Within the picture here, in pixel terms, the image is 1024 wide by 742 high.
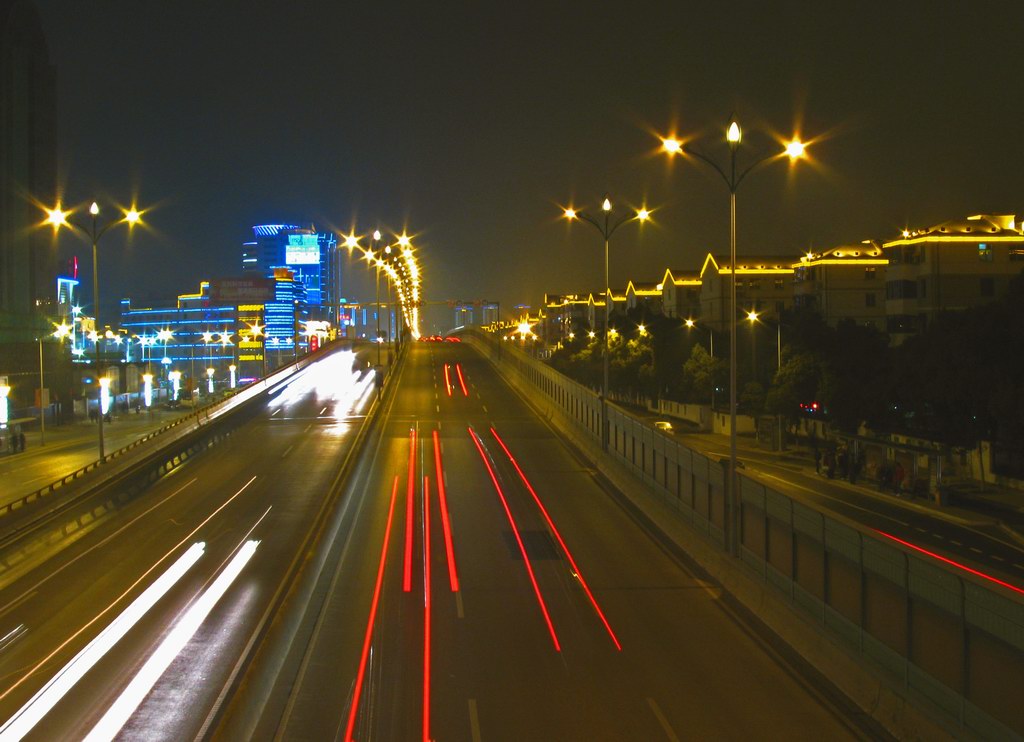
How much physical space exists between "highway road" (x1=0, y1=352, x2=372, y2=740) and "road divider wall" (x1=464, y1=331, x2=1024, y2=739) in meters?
8.02

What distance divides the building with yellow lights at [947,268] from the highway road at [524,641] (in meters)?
36.4

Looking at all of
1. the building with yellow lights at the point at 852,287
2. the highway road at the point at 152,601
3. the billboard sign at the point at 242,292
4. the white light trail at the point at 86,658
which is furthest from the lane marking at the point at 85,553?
the billboard sign at the point at 242,292

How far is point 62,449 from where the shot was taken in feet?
188

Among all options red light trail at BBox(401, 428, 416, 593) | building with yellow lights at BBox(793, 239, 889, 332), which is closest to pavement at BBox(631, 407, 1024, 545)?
red light trail at BBox(401, 428, 416, 593)

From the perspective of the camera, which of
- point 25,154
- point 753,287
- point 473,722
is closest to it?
point 473,722

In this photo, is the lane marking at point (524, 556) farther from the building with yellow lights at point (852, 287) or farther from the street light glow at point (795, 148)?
the building with yellow lights at point (852, 287)

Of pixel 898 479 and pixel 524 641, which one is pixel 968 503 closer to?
pixel 898 479

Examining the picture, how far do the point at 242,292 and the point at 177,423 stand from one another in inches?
5639

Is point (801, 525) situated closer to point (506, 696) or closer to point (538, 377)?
point (506, 696)

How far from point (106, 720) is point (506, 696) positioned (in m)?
4.82

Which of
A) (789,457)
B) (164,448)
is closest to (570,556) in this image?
(164,448)

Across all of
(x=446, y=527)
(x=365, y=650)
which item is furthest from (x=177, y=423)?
(x=365, y=650)

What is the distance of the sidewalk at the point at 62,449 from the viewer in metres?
43.8

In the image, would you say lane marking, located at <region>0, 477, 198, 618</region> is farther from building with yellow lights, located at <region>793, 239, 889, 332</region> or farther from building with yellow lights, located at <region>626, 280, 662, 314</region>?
building with yellow lights, located at <region>626, 280, 662, 314</region>
